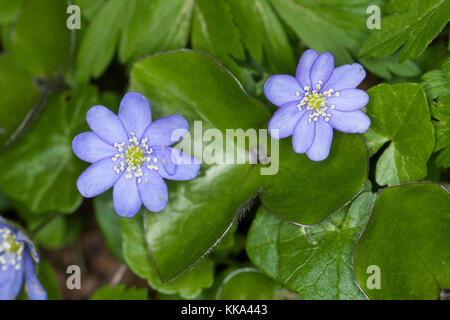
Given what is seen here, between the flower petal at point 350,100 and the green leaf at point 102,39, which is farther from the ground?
the green leaf at point 102,39

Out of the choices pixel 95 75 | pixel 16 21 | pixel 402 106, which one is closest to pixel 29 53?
pixel 16 21

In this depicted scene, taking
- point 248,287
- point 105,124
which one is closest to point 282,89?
point 105,124

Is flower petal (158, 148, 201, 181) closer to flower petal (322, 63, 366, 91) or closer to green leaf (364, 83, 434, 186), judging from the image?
flower petal (322, 63, 366, 91)

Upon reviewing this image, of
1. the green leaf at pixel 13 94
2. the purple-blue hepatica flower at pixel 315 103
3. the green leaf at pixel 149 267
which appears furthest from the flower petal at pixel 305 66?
the green leaf at pixel 13 94

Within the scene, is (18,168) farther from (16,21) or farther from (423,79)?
(423,79)

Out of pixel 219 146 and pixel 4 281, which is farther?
pixel 4 281

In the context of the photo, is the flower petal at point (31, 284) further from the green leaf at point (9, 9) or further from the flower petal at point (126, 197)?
the green leaf at point (9, 9)
